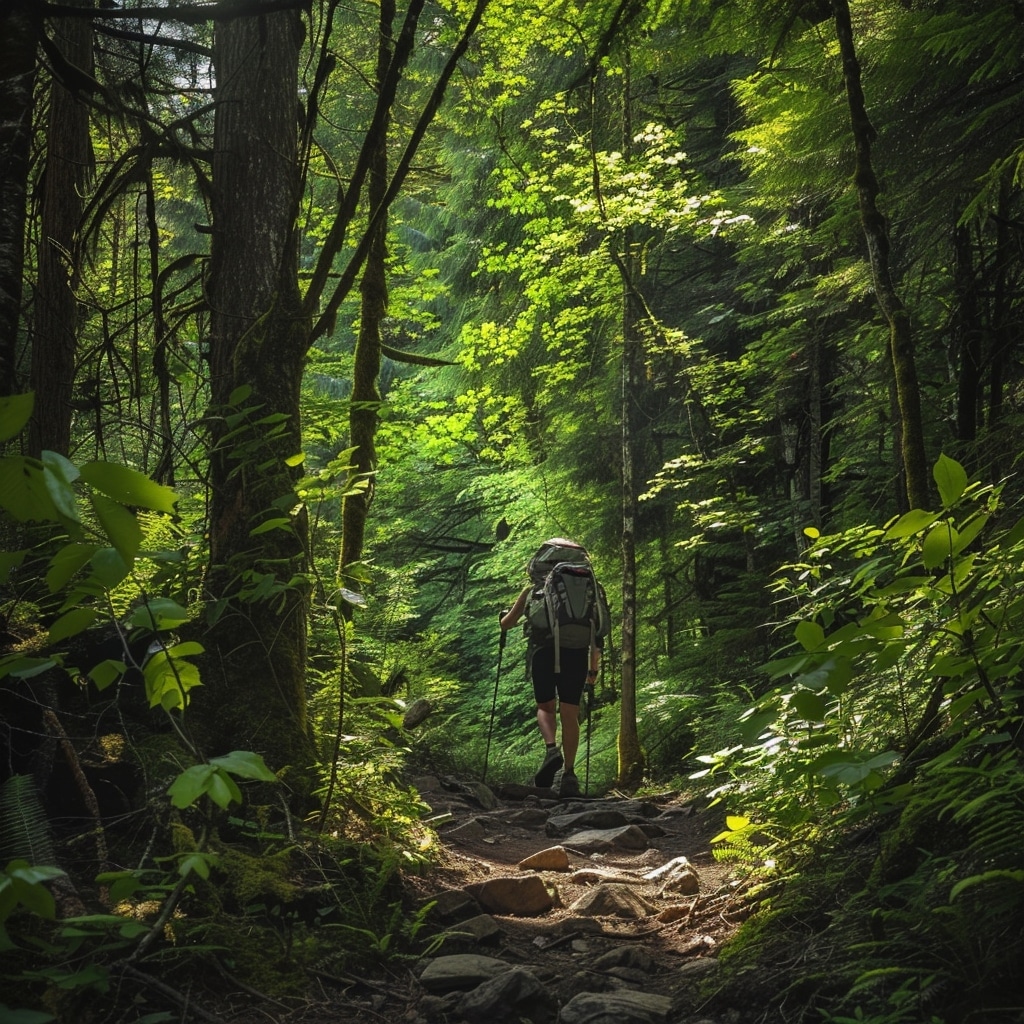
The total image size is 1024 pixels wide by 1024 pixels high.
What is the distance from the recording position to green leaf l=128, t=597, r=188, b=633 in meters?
1.90

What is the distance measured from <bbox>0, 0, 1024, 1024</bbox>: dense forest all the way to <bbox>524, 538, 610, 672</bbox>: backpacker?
1.33 meters

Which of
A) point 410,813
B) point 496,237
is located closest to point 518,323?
point 496,237

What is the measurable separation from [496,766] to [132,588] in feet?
28.8

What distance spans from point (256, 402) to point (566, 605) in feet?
16.2

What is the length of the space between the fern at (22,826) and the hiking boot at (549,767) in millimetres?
7011

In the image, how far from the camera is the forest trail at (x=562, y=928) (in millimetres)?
2967

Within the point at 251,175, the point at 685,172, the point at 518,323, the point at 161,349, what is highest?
the point at 685,172

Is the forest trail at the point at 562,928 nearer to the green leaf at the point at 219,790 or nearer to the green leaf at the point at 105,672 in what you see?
the green leaf at the point at 105,672

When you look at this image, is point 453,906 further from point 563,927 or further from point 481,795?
point 481,795

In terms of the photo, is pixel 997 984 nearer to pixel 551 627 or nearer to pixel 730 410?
pixel 551 627

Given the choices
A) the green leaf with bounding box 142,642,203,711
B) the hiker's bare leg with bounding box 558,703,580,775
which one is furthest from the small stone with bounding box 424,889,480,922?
the hiker's bare leg with bounding box 558,703,580,775

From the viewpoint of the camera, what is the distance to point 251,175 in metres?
4.93

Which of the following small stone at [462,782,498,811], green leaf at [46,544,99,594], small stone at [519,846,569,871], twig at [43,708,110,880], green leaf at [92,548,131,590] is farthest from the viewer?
small stone at [462,782,498,811]

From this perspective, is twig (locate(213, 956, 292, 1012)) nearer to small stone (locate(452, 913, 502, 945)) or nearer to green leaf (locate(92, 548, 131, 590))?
small stone (locate(452, 913, 502, 945))
